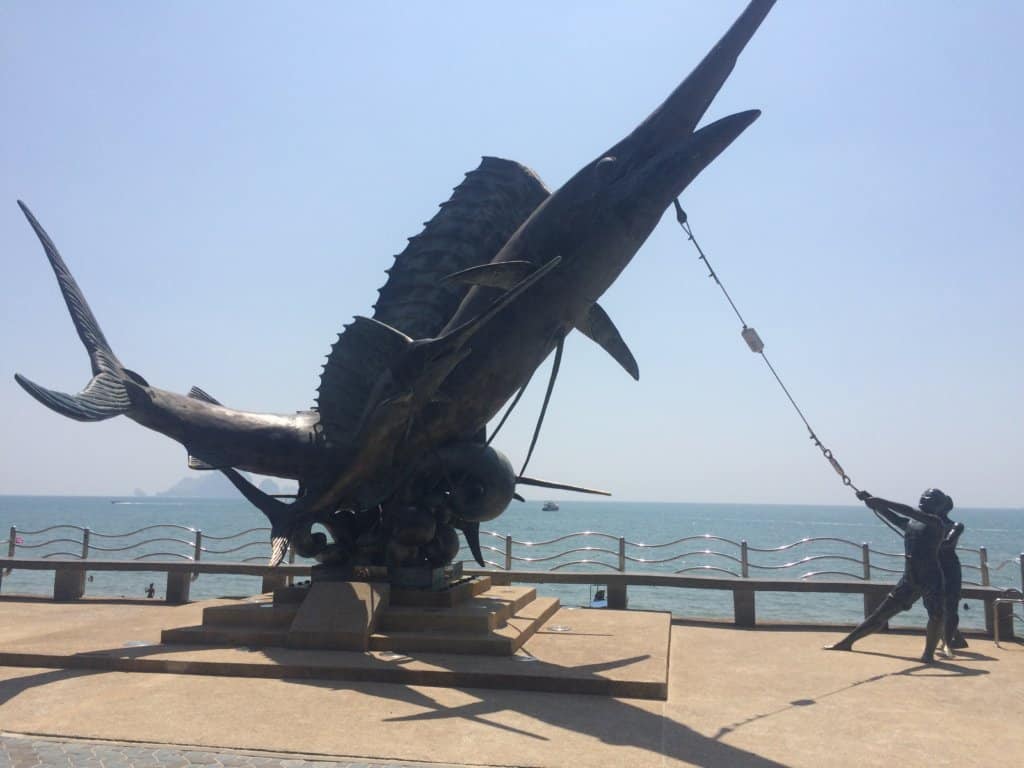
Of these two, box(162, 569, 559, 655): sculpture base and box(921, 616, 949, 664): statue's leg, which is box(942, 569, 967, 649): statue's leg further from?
box(162, 569, 559, 655): sculpture base

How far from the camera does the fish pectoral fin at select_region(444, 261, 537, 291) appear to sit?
7.73m

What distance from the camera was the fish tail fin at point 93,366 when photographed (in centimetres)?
788

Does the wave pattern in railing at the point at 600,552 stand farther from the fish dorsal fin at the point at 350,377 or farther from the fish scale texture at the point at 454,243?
the fish scale texture at the point at 454,243

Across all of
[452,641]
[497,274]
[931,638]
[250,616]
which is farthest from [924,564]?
[250,616]

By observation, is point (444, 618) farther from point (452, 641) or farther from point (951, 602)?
point (951, 602)

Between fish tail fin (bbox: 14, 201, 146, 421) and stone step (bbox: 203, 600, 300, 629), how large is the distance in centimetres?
231

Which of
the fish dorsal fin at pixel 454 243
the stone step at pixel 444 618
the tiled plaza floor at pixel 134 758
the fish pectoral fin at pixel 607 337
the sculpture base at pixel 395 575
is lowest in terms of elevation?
the tiled plaza floor at pixel 134 758

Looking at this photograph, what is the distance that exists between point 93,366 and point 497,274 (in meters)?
4.52

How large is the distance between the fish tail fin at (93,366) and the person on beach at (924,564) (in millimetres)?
7746

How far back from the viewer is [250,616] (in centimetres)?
802

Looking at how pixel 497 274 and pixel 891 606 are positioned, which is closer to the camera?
pixel 497 274

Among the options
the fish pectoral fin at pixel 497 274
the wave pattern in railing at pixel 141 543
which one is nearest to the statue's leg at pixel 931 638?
the fish pectoral fin at pixel 497 274

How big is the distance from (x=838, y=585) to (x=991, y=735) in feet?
16.8

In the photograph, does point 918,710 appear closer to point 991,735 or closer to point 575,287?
point 991,735
